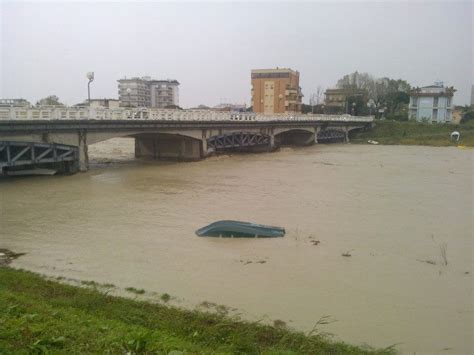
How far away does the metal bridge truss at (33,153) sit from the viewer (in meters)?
22.0

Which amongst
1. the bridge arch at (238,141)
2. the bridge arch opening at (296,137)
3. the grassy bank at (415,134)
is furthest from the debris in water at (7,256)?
the grassy bank at (415,134)

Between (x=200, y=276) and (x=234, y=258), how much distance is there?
5.05ft

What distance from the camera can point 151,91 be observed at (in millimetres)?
143000

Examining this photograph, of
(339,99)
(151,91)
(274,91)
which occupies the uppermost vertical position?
(151,91)

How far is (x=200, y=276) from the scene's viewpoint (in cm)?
1017

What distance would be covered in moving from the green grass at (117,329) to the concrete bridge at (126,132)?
52.3 feet

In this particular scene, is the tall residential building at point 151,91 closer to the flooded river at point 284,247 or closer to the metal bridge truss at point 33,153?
the metal bridge truss at point 33,153

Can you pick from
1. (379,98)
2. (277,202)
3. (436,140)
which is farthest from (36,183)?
(379,98)

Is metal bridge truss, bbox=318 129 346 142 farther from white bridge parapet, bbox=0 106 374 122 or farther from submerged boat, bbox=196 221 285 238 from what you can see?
submerged boat, bbox=196 221 285 238

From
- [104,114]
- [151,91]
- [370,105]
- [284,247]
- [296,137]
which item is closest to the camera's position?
[284,247]

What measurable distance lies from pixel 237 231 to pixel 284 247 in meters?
1.63

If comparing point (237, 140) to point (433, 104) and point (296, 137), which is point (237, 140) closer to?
point (296, 137)

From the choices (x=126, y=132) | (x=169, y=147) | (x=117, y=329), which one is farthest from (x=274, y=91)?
(x=117, y=329)

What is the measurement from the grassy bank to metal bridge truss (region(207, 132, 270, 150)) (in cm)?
2430
